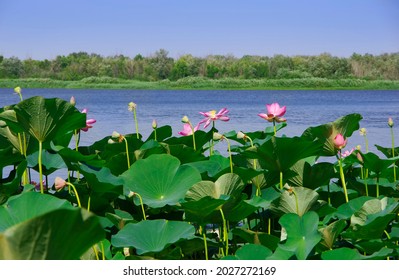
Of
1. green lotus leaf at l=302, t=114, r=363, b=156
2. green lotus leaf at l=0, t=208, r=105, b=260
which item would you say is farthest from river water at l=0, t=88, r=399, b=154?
green lotus leaf at l=0, t=208, r=105, b=260

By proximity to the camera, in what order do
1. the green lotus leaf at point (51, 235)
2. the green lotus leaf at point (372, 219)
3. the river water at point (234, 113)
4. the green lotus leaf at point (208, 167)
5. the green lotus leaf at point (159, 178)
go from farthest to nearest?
1. the river water at point (234, 113)
2. the green lotus leaf at point (208, 167)
3. the green lotus leaf at point (159, 178)
4. the green lotus leaf at point (372, 219)
5. the green lotus leaf at point (51, 235)

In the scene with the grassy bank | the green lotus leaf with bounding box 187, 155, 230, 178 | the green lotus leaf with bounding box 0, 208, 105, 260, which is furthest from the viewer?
the grassy bank

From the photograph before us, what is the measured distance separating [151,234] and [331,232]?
324 millimetres

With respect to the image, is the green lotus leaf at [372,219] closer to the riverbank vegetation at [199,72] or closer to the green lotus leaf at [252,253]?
the green lotus leaf at [252,253]

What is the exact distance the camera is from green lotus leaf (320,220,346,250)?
119 cm

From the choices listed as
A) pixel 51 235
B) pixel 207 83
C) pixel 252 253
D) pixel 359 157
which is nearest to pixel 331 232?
pixel 252 253

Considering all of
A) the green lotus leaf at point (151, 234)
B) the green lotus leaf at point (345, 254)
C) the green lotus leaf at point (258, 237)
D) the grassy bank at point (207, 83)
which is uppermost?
the green lotus leaf at point (151, 234)

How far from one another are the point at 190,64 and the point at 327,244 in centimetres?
2118

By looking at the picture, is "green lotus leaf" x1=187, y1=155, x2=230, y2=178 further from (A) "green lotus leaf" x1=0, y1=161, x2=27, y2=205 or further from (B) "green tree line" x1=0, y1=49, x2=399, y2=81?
(B) "green tree line" x1=0, y1=49, x2=399, y2=81

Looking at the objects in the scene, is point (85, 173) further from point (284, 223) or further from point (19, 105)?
point (284, 223)

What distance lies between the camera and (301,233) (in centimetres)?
108

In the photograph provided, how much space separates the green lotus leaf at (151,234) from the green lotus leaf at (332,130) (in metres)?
0.45

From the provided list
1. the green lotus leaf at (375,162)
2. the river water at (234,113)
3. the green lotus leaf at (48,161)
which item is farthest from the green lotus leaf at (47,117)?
the river water at (234,113)

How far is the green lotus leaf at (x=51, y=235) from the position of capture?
543mm
